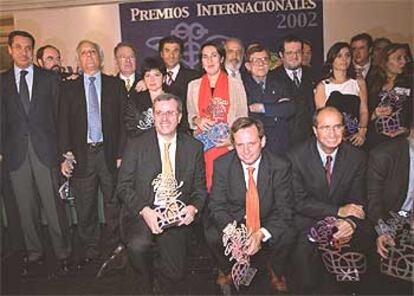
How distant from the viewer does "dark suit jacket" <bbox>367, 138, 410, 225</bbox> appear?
2379 mm

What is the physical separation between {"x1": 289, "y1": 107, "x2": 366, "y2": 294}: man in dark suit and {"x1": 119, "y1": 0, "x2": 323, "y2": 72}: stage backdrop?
377 mm

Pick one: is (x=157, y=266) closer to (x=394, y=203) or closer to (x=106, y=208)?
(x=106, y=208)

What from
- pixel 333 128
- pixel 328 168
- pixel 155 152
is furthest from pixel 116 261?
pixel 333 128

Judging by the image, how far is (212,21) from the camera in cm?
242

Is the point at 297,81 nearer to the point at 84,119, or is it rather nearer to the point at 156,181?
the point at 156,181

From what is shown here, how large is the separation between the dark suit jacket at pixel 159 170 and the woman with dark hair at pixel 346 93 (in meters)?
Result: 0.64

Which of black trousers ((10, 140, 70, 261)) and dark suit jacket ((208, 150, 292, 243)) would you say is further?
black trousers ((10, 140, 70, 261))

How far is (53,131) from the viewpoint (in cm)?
251

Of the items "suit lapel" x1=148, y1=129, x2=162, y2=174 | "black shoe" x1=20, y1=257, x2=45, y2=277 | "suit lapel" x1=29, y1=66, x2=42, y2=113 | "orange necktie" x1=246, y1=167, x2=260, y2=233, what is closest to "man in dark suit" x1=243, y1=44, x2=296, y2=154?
"orange necktie" x1=246, y1=167, x2=260, y2=233

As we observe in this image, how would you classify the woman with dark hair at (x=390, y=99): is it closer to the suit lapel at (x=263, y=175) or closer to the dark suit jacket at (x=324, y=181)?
the dark suit jacket at (x=324, y=181)

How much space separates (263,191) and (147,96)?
0.71m

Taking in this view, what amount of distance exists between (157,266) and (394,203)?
1174 millimetres

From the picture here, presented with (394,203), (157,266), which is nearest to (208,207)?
(157,266)

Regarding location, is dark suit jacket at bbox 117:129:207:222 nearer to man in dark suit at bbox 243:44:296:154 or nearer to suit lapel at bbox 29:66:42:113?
man in dark suit at bbox 243:44:296:154
